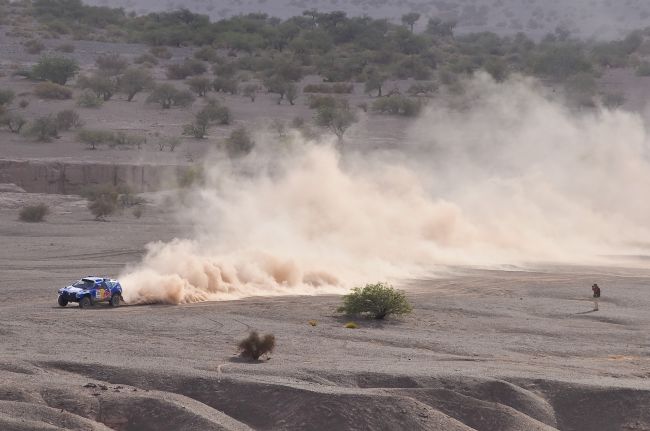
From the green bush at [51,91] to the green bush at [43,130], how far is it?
9920mm

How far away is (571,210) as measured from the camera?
60.5 meters

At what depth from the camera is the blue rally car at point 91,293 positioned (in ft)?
97.1

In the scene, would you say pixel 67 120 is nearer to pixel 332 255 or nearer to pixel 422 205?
pixel 422 205

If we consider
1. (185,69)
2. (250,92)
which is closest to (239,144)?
(250,92)

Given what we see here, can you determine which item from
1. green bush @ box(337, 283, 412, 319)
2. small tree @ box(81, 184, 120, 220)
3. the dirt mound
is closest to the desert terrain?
the dirt mound

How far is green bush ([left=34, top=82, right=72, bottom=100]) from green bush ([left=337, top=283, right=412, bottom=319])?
162ft

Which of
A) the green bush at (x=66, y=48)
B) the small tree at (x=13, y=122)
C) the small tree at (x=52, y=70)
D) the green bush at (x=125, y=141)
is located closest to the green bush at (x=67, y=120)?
the small tree at (x=13, y=122)

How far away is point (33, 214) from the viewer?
50.3 metres

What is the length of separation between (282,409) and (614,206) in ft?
152

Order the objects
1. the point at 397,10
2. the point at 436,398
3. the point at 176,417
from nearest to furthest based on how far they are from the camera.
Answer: the point at 176,417
the point at 436,398
the point at 397,10

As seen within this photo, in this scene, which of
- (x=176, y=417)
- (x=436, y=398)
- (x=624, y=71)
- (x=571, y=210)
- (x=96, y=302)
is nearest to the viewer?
(x=176, y=417)

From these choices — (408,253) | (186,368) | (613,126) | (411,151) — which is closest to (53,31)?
(411,151)

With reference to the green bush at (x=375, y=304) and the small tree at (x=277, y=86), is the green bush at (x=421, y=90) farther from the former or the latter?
the green bush at (x=375, y=304)

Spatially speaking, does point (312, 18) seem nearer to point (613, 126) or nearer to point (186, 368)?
point (613, 126)
